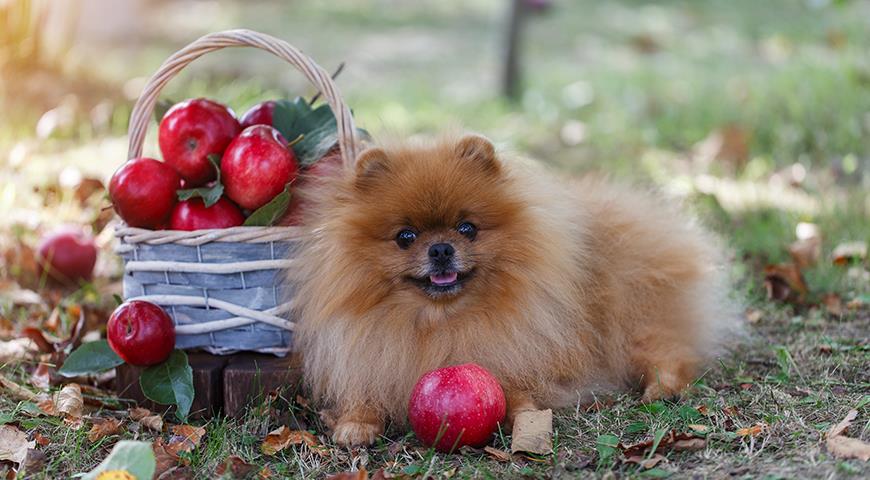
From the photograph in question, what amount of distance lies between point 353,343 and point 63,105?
4.60m

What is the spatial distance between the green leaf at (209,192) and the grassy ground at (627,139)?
0.58m

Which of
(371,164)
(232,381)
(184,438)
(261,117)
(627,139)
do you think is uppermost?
(261,117)

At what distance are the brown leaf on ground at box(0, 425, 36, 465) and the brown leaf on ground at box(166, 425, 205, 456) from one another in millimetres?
373

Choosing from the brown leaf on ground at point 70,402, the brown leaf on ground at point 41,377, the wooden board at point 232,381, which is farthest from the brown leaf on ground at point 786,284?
the brown leaf on ground at point 41,377

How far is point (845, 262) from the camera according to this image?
4.05 m

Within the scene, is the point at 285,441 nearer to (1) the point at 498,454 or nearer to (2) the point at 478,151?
(1) the point at 498,454

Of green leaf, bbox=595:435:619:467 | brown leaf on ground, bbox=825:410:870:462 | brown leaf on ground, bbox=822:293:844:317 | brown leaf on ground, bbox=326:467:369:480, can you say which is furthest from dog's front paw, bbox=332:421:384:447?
brown leaf on ground, bbox=822:293:844:317

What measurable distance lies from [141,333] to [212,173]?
1.90 feet

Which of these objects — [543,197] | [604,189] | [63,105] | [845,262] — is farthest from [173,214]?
[63,105]

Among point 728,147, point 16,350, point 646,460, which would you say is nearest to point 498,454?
point 646,460

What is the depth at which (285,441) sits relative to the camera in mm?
2629

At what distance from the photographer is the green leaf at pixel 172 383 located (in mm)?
2762

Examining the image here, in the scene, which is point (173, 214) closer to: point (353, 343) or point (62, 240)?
point (353, 343)

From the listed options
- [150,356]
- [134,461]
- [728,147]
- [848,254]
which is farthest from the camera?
[728,147]
